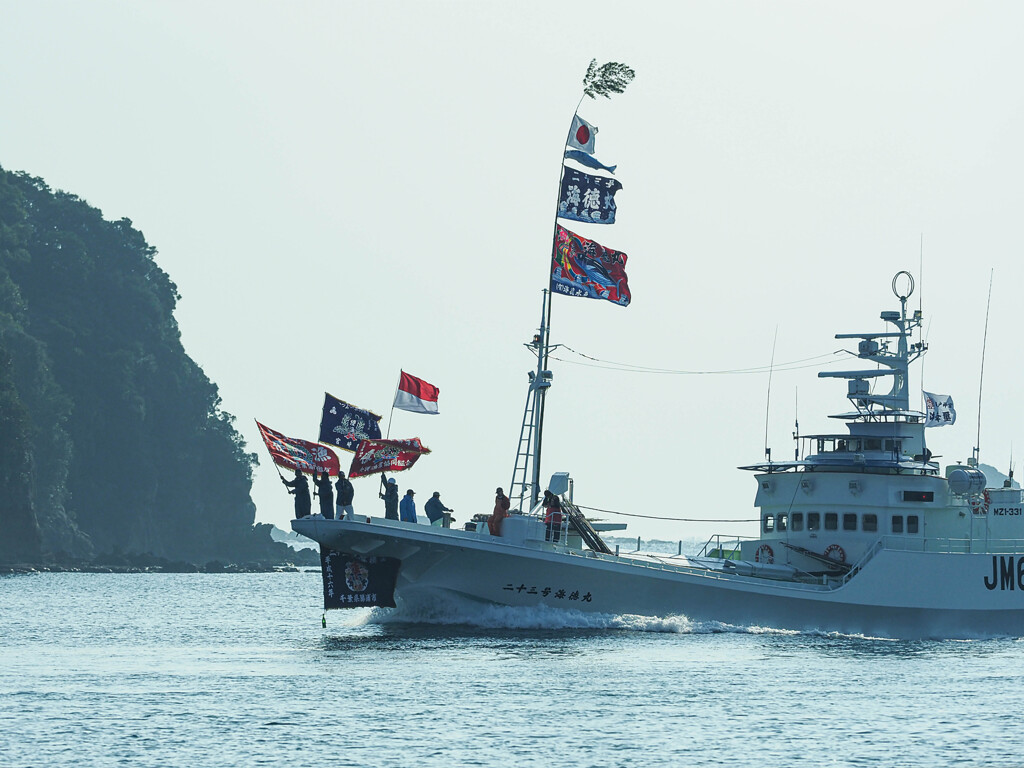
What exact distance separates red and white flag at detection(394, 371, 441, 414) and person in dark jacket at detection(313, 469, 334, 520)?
2.86 meters

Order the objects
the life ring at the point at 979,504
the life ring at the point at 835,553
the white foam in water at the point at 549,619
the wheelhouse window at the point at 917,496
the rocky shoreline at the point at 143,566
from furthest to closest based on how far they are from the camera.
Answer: the rocky shoreline at the point at 143,566
the life ring at the point at 979,504
the wheelhouse window at the point at 917,496
the life ring at the point at 835,553
the white foam in water at the point at 549,619

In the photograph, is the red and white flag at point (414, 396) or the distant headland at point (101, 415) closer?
the red and white flag at point (414, 396)

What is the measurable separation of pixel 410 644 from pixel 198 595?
45.7 metres

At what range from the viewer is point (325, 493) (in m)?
41.7

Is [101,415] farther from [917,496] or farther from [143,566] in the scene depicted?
[917,496]

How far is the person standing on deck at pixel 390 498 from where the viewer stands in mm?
42688

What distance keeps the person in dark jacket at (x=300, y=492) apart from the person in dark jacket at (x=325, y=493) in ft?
1.08

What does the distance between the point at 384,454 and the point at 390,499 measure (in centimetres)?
169

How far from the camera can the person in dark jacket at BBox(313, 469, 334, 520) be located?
41688mm

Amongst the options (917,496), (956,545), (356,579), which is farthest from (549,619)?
(956,545)

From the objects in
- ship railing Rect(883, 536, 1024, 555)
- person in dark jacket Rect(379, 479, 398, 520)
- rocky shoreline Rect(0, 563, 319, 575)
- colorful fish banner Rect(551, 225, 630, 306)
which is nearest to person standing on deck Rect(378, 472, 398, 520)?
person in dark jacket Rect(379, 479, 398, 520)

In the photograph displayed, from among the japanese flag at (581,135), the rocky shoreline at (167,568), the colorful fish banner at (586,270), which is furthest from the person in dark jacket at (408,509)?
the rocky shoreline at (167,568)

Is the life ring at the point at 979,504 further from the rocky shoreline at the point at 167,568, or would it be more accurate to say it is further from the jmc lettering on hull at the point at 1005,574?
the rocky shoreline at the point at 167,568

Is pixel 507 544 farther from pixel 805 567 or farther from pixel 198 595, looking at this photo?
pixel 198 595
